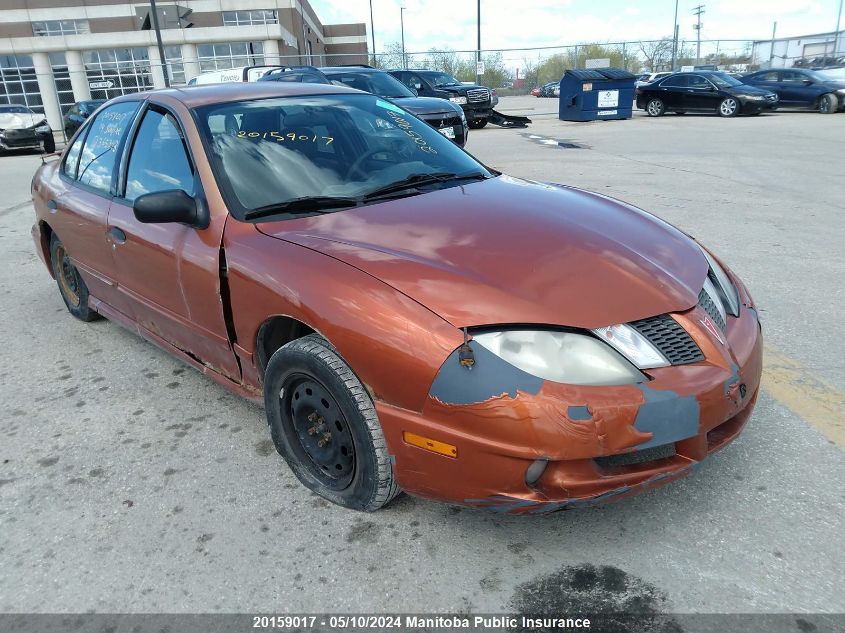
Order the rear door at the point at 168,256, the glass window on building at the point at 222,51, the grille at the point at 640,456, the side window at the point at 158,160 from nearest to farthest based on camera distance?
1. the grille at the point at 640,456
2. the rear door at the point at 168,256
3. the side window at the point at 158,160
4. the glass window on building at the point at 222,51

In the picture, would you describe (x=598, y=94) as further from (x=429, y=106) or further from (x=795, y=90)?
(x=429, y=106)

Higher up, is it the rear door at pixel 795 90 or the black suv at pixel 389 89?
the black suv at pixel 389 89

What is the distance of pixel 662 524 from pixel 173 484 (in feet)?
6.22

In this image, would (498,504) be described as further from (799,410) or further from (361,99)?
(361,99)

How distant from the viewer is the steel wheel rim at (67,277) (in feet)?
14.4

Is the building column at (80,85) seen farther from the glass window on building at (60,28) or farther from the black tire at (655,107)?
the black tire at (655,107)

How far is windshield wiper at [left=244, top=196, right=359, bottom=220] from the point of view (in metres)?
2.69

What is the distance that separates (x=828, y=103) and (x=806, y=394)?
2079 cm

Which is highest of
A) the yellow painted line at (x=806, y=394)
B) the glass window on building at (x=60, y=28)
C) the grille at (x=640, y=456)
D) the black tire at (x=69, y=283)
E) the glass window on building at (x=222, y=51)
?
the glass window on building at (x=60, y=28)

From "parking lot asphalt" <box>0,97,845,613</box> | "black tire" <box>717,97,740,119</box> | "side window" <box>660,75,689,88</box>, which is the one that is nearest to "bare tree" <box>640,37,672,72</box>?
"side window" <box>660,75,689,88</box>

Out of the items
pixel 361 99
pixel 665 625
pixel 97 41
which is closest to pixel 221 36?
pixel 97 41

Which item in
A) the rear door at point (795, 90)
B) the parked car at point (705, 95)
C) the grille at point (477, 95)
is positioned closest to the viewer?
the grille at point (477, 95)

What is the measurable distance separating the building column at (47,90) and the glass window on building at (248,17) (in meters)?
11.5

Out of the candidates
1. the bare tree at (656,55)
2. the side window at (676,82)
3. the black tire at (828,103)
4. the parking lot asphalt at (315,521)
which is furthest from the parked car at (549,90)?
the parking lot asphalt at (315,521)
